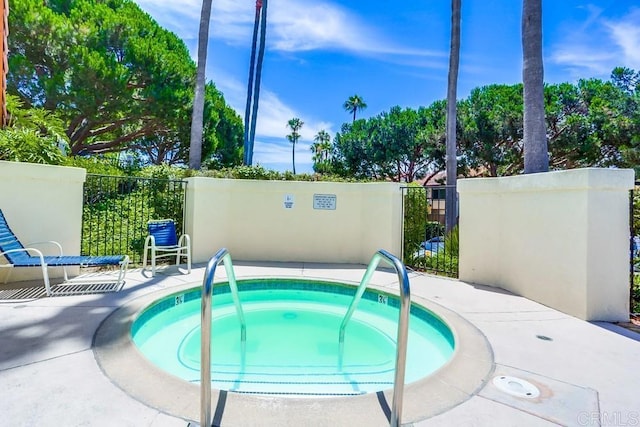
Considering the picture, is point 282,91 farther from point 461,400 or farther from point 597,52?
point 461,400

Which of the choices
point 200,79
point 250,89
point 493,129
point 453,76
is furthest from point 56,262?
point 250,89

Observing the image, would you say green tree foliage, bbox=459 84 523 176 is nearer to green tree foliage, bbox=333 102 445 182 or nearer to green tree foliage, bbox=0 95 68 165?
green tree foliage, bbox=333 102 445 182

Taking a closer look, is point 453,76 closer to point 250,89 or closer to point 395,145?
point 395,145

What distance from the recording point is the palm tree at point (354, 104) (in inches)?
1957

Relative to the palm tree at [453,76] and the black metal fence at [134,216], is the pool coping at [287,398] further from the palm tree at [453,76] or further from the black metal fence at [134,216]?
the palm tree at [453,76]

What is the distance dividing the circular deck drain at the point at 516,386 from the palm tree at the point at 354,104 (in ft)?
167

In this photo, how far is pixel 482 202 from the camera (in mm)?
6152

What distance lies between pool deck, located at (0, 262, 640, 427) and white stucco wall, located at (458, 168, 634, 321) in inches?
15.4

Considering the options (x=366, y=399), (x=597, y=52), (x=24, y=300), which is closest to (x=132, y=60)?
(x=24, y=300)

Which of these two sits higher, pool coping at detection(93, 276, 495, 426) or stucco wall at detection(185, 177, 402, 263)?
stucco wall at detection(185, 177, 402, 263)

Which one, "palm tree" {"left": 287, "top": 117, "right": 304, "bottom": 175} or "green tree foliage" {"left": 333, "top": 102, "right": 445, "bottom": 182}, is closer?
"green tree foliage" {"left": 333, "top": 102, "right": 445, "bottom": 182}

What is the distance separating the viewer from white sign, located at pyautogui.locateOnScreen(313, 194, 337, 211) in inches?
316

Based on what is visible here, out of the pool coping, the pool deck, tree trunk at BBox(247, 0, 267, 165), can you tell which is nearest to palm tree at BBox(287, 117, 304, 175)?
tree trunk at BBox(247, 0, 267, 165)

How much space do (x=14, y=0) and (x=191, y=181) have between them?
1283 cm
